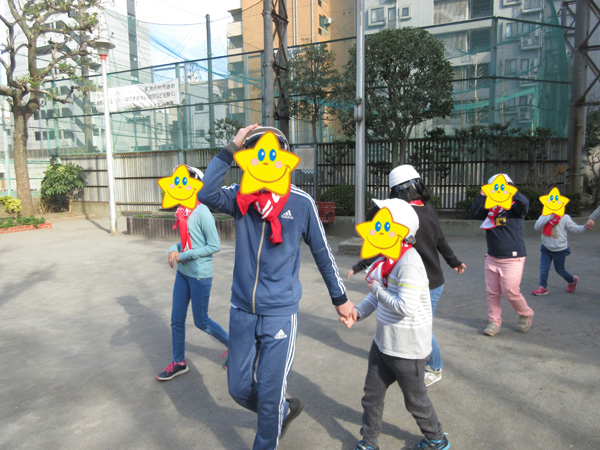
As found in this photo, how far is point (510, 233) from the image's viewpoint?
173 inches

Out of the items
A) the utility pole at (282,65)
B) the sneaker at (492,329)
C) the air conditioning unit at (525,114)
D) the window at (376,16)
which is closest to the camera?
the sneaker at (492,329)

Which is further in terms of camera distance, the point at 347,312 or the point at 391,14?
the point at 391,14

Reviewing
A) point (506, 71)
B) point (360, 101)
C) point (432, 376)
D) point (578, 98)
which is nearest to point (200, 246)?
point (432, 376)

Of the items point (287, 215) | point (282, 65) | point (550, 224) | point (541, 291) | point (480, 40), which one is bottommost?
point (541, 291)

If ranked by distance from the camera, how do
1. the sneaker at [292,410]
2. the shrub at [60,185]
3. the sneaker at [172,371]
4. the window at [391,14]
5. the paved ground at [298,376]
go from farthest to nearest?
the window at [391,14] → the shrub at [60,185] → the sneaker at [172,371] → the paved ground at [298,376] → the sneaker at [292,410]

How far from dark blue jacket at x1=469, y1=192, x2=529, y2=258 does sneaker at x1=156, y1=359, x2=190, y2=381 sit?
10.6 feet

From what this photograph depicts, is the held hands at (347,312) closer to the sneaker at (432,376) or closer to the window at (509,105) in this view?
the sneaker at (432,376)

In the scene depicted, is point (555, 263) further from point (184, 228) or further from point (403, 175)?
point (184, 228)

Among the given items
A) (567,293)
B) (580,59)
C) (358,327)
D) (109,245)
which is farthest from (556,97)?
(109,245)

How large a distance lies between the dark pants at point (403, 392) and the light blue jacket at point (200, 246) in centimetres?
165

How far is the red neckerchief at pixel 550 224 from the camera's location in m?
5.73

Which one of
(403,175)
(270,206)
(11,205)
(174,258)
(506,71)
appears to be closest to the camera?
(270,206)

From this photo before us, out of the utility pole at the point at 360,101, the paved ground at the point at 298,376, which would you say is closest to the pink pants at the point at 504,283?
the paved ground at the point at 298,376

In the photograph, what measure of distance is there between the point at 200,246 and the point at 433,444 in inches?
90.2
